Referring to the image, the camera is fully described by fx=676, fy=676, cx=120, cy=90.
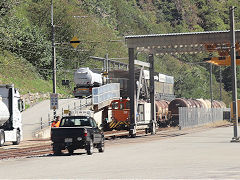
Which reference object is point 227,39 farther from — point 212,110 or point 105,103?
point 212,110

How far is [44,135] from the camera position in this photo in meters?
53.3

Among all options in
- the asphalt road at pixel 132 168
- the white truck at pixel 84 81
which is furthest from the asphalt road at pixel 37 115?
the asphalt road at pixel 132 168

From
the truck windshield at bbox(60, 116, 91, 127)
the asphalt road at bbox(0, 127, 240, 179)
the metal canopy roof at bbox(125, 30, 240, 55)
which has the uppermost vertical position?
the metal canopy roof at bbox(125, 30, 240, 55)

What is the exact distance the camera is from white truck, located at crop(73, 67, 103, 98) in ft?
229

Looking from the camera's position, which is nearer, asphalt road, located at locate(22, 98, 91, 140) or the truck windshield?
the truck windshield

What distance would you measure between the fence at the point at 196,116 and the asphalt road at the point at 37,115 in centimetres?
960

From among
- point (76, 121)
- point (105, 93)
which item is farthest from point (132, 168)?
point (105, 93)

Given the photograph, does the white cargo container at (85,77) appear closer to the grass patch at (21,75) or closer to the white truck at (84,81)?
the white truck at (84,81)

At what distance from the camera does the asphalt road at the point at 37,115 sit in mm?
54694

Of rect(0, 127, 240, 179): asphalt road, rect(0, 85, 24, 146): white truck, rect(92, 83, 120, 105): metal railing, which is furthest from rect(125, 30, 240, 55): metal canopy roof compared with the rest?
rect(0, 127, 240, 179): asphalt road

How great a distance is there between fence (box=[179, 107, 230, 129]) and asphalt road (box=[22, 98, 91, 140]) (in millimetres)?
9605

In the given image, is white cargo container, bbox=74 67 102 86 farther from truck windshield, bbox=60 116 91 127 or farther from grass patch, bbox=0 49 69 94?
truck windshield, bbox=60 116 91 127

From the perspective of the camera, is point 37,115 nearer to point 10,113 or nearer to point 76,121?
point 10,113

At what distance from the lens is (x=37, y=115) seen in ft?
205
